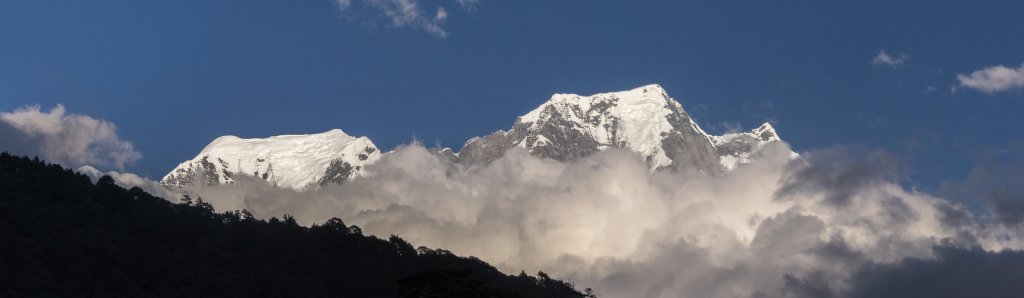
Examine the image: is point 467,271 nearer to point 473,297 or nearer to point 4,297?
point 473,297

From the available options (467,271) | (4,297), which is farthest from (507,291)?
(4,297)

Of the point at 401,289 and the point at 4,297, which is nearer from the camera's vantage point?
the point at 401,289

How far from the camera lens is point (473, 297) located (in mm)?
70062

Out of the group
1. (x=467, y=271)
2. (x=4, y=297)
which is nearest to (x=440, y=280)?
(x=467, y=271)

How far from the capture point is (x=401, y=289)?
7200 cm

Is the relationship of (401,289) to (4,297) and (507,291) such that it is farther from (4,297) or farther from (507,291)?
Answer: (4,297)

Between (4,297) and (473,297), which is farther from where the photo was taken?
(4,297)

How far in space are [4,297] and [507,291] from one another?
152 m

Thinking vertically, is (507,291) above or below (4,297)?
below

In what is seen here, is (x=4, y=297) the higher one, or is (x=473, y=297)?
(x=4, y=297)

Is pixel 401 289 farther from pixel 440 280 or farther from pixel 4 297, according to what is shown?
pixel 4 297

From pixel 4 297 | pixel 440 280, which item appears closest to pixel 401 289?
pixel 440 280

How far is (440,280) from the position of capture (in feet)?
232

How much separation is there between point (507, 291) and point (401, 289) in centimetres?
633
